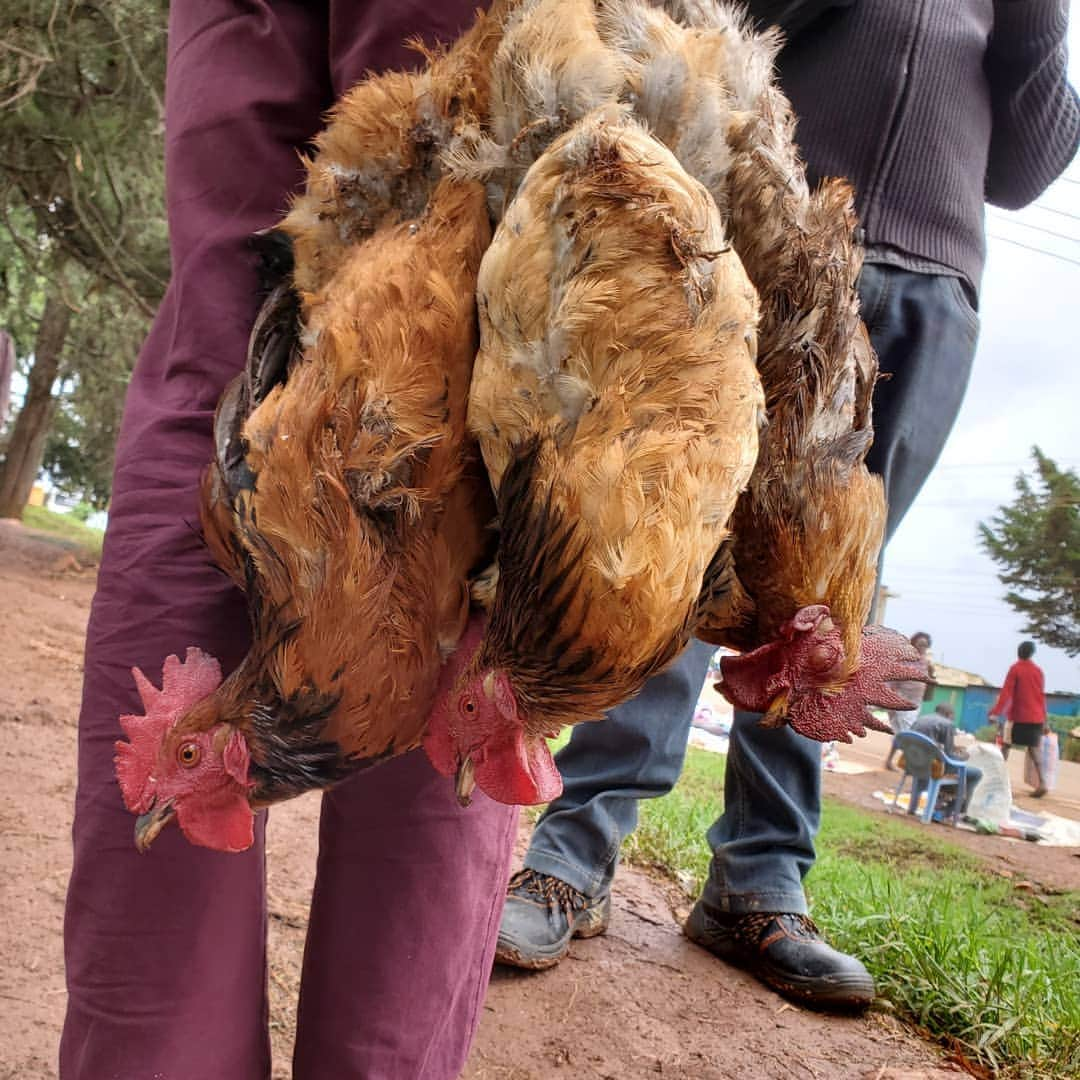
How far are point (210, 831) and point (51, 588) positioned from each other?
830 cm

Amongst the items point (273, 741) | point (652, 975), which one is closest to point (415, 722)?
point (273, 741)

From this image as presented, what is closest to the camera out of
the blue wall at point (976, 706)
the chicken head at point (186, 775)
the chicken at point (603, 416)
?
the chicken at point (603, 416)

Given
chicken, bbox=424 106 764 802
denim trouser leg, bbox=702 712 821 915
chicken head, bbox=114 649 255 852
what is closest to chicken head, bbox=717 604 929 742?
chicken, bbox=424 106 764 802

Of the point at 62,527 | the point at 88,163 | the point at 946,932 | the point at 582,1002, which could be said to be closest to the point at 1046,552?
the point at 946,932

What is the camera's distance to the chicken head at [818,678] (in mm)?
1320

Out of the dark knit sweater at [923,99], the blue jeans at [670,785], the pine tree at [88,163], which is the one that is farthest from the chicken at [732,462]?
the pine tree at [88,163]

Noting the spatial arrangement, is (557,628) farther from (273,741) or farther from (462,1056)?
(462,1056)

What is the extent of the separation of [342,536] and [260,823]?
584mm

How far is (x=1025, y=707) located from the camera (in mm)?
4543

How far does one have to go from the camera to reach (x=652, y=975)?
262cm

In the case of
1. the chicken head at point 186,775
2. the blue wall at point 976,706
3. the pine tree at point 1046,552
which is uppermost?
the pine tree at point 1046,552

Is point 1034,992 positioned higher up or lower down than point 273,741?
lower down

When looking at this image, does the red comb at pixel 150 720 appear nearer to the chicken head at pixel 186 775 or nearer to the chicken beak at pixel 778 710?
the chicken head at pixel 186 775

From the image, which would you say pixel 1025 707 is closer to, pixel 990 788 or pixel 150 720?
pixel 990 788
